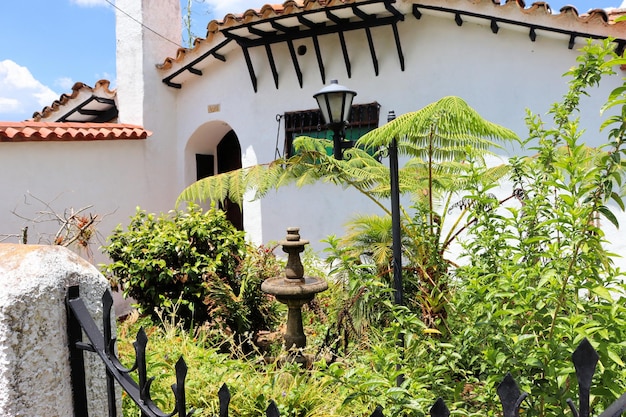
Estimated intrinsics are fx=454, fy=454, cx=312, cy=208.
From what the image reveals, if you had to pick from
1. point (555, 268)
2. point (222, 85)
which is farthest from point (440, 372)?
point (222, 85)

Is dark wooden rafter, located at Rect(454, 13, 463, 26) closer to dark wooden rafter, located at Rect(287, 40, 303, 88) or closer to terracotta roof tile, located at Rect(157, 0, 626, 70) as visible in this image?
terracotta roof tile, located at Rect(157, 0, 626, 70)

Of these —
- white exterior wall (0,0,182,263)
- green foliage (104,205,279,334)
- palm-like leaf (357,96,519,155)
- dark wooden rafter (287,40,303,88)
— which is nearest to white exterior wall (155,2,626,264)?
dark wooden rafter (287,40,303,88)

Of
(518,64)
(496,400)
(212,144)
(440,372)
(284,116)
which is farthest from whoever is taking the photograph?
(212,144)

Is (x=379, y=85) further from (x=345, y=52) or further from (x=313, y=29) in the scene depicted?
(x=313, y=29)

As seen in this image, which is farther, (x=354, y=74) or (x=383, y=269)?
(x=354, y=74)

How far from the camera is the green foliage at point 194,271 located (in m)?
4.87

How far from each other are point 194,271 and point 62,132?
122 inches

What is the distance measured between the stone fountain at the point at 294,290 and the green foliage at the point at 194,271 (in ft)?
2.96

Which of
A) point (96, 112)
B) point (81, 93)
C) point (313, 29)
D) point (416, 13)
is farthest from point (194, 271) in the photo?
point (96, 112)

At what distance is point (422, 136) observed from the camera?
3773 mm

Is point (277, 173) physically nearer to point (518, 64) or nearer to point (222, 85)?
point (518, 64)

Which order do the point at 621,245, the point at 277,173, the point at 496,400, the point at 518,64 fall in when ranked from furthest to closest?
the point at 518,64, the point at 621,245, the point at 277,173, the point at 496,400

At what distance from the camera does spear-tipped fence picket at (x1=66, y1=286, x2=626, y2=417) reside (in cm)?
90

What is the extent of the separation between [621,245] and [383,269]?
2.89 m
